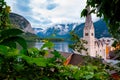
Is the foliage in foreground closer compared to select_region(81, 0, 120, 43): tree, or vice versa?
the foliage in foreground

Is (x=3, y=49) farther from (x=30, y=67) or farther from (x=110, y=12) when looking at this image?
(x=110, y=12)

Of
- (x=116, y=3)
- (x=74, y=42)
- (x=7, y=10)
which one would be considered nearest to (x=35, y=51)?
(x=116, y=3)

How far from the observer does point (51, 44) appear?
1.48m

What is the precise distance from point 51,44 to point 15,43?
0.25m

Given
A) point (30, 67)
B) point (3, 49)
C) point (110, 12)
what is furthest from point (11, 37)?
point (110, 12)

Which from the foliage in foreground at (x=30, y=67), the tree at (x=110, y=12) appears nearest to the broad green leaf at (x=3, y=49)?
the foliage in foreground at (x=30, y=67)

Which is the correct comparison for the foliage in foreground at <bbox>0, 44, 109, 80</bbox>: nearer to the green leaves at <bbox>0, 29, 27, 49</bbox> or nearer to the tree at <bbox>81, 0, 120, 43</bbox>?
the green leaves at <bbox>0, 29, 27, 49</bbox>

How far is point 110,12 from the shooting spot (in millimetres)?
3566

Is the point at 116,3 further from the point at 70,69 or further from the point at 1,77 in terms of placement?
the point at 1,77

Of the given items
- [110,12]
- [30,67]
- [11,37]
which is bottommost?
[30,67]

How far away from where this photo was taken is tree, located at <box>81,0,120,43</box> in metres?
3.47

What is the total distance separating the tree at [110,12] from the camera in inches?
137

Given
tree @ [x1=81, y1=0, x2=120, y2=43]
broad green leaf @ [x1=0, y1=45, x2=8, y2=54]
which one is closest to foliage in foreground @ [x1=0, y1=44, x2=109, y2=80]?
broad green leaf @ [x1=0, y1=45, x2=8, y2=54]

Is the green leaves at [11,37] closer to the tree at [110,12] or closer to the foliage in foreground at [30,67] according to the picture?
the foliage in foreground at [30,67]
